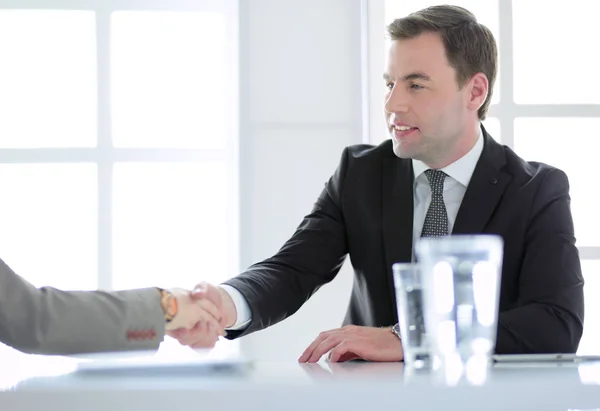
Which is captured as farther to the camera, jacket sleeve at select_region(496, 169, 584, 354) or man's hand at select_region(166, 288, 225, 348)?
jacket sleeve at select_region(496, 169, 584, 354)

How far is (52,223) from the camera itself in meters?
3.09

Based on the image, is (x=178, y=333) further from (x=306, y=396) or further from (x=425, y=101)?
(x=425, y=101)

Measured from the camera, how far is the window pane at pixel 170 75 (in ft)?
10.2

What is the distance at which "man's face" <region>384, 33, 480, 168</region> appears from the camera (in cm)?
207

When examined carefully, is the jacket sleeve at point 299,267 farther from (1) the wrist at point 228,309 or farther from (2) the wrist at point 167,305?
(2) the wrist at point 167,305

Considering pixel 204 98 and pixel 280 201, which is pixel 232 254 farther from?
pixel 204 98

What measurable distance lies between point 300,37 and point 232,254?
812 millimetres

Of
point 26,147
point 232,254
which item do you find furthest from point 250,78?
point 26,147

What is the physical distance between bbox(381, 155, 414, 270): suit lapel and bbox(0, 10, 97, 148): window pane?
1.44 m

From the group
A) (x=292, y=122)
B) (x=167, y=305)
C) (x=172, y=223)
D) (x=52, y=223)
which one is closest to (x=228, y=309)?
(x=167, y=305)

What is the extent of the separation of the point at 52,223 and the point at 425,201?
1.60m

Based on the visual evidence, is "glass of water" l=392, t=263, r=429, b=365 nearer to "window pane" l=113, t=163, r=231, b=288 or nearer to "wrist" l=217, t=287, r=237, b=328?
"wrist" l=217, t=287, r=237, b=328

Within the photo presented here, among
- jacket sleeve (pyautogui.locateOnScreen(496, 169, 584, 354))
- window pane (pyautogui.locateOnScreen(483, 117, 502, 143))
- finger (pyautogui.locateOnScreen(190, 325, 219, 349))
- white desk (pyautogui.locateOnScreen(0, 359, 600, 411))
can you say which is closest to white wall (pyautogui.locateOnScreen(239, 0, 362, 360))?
window pane (pyautogui.locateOnScreen(483, 117, 502, 143))

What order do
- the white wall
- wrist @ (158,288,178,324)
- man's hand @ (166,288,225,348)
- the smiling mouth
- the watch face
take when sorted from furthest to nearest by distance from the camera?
1. the white wall
2. the smiling mouth
3. man's hand @ (166,288,225,348)
4. the watch face
5. wrist @ (158,288,178,324)
